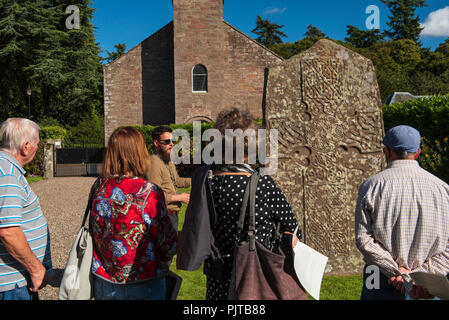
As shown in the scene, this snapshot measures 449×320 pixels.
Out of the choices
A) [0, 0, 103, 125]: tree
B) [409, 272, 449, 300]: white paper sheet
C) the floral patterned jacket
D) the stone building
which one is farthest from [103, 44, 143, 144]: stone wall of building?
[409, 272, 449, 300]: white paper sheet

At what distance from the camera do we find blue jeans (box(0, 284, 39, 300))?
2293 millimetres

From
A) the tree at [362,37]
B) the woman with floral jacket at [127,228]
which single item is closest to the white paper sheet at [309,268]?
the woman with floral jacket at [127,228]

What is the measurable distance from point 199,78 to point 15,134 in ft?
65.0

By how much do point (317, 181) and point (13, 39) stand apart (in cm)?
2923

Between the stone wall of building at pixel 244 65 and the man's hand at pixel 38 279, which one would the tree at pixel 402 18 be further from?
the man's hand at pixel 38 279

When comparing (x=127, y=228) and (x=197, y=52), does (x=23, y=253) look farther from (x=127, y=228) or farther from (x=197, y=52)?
(x=197, y=52)

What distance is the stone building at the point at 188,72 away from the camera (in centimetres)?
2091

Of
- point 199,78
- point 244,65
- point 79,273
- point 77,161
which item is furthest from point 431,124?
point 77,161

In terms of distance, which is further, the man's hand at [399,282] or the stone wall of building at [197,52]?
the stone wall of building at [197,52]

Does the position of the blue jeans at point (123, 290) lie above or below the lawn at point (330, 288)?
above

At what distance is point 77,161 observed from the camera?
76.0ft

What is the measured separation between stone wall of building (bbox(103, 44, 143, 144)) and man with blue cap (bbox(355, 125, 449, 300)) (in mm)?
21685

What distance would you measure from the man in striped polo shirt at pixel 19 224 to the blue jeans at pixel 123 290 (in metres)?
0.41

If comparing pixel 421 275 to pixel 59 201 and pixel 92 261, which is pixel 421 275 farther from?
pixel 59 201
